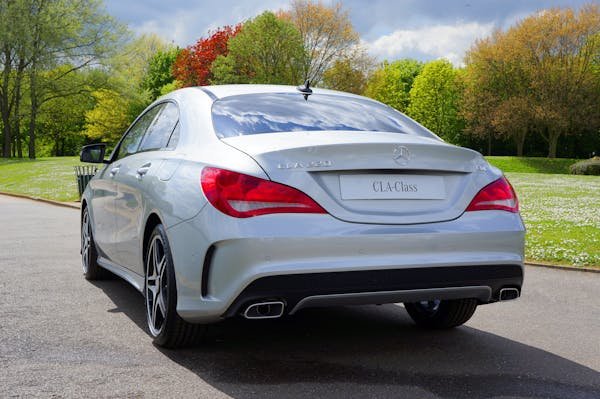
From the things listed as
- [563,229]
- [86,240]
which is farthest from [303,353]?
[563,229]

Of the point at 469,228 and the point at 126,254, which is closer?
the point at 469,228

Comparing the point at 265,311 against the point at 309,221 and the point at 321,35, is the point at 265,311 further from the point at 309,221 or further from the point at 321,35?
the point at 321,35

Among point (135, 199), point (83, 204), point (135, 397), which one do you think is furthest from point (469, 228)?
point (83, 204)

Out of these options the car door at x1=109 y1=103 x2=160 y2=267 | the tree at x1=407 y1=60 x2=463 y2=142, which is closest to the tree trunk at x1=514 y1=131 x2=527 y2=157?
the tree at x1=407 y1=60 x2=463 y2=142

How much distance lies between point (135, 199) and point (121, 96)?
47.0 metres

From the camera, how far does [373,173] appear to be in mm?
3893

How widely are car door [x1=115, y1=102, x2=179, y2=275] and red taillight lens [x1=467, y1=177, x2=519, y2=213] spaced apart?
6.42 ft

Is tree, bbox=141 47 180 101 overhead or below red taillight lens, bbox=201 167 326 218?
overhead

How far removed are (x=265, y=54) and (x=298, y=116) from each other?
51646 millimetres

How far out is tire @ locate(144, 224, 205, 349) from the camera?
418cm

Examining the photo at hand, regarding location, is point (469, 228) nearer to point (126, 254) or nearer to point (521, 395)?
point (521, 395)

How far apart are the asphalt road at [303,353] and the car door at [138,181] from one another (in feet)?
1.77

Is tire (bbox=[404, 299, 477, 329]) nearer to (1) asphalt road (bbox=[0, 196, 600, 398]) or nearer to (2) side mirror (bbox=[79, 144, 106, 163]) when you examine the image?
(1) asphalt road (bbox=[0, 196, 600, 398])

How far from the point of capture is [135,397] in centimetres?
355
